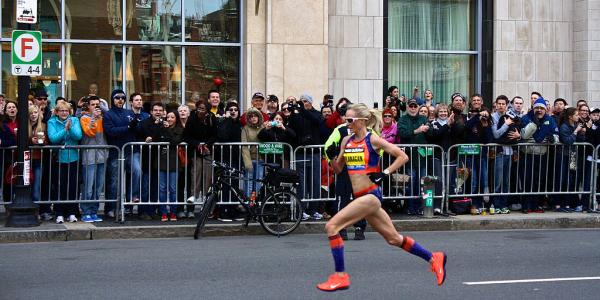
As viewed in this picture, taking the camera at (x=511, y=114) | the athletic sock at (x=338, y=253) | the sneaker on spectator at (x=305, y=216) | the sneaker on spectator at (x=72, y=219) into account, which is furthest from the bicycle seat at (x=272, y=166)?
the athletic sock at (x=338, y=253)

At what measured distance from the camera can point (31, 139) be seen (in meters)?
14.4

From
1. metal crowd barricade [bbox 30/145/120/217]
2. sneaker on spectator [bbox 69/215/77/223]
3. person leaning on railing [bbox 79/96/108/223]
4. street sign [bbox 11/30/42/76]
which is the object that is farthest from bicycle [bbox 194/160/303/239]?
street sign [bbox 11/30/42/76]

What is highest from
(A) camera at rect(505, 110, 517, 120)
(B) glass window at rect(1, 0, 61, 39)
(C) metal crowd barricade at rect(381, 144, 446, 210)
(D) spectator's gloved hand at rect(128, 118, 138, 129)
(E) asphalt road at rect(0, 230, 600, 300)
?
(B) glass window at rect(1, 0, 61, 39)

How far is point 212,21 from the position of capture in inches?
774

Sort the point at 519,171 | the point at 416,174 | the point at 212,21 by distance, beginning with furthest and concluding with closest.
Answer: the point at 212,21 → the point at 519,171 → the point at 416,174

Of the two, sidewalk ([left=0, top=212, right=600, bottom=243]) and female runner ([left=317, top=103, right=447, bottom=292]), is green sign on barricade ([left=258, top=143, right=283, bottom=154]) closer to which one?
sidewalk ([left=0, top=212, right=600, bottom=243])

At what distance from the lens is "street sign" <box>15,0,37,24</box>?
1368cm

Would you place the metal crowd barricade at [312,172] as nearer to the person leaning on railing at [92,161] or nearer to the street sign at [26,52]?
the person leaning on railing at [92,161]

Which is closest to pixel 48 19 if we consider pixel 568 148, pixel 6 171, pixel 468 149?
pixel 6 171

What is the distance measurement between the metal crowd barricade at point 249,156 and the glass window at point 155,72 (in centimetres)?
469

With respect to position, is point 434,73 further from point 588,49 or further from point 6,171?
point 6,171

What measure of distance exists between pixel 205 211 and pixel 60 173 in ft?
8.21

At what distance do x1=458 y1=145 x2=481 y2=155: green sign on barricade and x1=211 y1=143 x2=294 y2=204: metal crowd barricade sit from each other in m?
2.93

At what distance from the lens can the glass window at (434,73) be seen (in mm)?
20938
